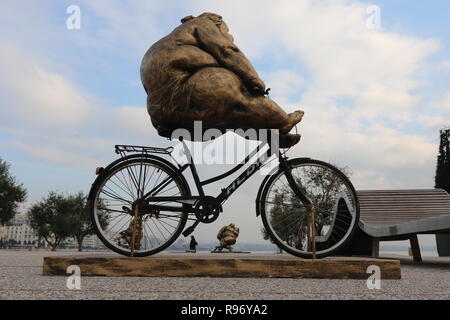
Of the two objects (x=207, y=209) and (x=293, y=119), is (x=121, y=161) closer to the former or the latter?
(x=207, y=209)

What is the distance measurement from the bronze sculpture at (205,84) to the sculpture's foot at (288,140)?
0.41 ft

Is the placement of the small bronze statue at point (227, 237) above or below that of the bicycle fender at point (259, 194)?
below

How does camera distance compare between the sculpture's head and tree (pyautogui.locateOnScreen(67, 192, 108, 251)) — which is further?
tree (pyautogui.locateOnScreen(67, 192, 108, 251))

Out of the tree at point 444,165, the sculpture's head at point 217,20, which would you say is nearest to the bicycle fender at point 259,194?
the sculpture's head at point 217,20

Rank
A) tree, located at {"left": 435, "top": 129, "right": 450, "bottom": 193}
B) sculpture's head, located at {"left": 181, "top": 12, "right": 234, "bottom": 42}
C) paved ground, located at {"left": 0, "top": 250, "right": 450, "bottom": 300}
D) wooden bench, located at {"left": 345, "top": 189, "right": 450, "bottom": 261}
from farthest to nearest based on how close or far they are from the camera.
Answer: tree, located at {"left": 435, "top": 129, "right": 450, "bottom": 193}
wooden bench, located at {"left": 345, "top": 189, "right": 450, "bottom": 261}
sculpture's head, located at {"left": 181, "top": 12, "right": 234, "bottom": 42}
paved ground, located at {"left": 0, "top": 250, "right": 450, "bottom": 300}

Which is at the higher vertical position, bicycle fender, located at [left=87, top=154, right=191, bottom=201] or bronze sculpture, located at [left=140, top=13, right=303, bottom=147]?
bronze sculpture, located at [left=140, top=13, right=303, bottom=147]

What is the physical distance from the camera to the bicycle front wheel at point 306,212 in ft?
15.2

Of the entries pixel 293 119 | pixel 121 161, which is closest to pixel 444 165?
pixel 293 119

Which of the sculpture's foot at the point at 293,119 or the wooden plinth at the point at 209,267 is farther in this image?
the sculpture's foot at the point at 293,119

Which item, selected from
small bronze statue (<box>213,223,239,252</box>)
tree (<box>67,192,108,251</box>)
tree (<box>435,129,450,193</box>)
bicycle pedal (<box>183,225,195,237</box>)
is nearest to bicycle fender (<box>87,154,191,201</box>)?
bicycle pedal (<box>183,225,195,237</box>)

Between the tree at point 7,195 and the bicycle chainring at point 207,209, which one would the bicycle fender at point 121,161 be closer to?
the bicycle chainring at point 207,209

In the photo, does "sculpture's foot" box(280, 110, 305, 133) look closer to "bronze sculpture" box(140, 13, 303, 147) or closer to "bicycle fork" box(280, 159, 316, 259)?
"bronze sculpture" box(140, 13, 303, 147)

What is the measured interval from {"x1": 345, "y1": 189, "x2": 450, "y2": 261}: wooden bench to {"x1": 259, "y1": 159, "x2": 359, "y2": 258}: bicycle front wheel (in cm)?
398

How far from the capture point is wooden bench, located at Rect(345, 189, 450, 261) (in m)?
9.29
